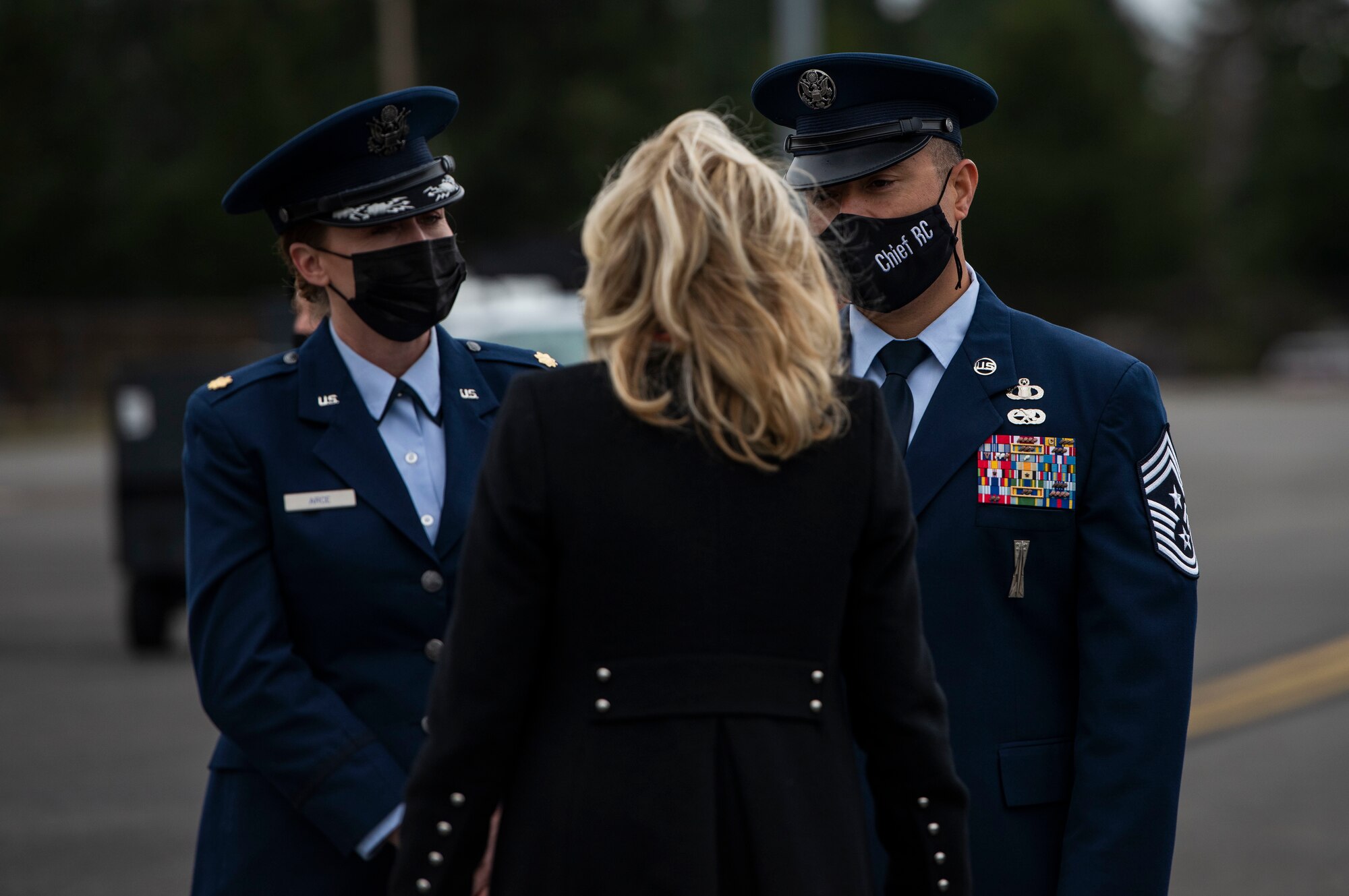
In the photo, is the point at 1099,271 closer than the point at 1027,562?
No

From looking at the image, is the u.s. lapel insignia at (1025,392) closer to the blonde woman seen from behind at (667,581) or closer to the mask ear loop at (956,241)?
the mask ear loop at (956,241)

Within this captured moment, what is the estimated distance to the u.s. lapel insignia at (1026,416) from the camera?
8.71ft

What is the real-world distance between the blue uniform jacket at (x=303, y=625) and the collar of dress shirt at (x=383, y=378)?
3.1 inches

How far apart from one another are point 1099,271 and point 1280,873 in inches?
1851

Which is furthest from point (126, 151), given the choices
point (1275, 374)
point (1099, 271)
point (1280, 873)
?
point (1280, 873)

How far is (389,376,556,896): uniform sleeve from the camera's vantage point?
2.00 meters

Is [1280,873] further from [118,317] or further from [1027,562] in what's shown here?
[118,317]

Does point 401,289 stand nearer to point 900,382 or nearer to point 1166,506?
point 900,382

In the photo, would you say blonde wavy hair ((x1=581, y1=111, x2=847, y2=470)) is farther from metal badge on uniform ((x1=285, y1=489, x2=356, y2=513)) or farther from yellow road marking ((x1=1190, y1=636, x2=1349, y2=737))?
yellow road marking ((x1=1190, y1=636, x2=1349, y2=737))

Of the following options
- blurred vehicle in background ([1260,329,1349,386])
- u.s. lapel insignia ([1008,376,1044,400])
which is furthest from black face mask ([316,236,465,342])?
blurred vehicle in background ([1260,329,1349,386])

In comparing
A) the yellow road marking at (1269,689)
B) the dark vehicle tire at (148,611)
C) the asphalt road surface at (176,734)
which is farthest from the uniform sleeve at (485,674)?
the dark vehicle tire at (148,611)

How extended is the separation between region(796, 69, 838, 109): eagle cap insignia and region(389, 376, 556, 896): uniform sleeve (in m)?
1.08

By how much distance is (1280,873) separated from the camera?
546cm

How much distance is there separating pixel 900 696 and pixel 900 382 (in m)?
0.82
